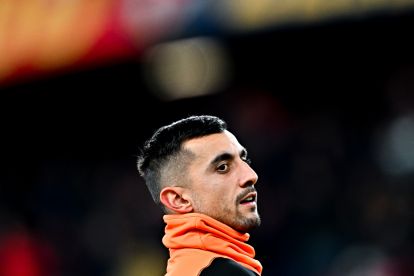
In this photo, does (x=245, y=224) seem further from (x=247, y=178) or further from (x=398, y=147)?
(x=398, y=147)

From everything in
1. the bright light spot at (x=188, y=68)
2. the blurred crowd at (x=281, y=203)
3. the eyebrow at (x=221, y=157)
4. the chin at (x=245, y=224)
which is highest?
the bright light spot at (x=188, y=68)

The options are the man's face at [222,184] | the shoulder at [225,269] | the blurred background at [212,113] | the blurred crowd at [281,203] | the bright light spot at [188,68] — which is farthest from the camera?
the bright light spot at [188,68]

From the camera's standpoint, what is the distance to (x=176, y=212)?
3117mm

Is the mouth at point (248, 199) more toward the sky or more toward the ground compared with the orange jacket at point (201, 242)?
more toward the sky

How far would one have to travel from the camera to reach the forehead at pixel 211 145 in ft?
10.3

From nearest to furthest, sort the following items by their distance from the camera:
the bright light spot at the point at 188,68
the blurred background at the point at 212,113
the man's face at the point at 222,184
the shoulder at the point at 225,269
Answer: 1. the shoulder at the point at 225,269
2. the man's face at the point at 222,184
3. the blurred background at the point at 212,113
4. the bright light spot at the point at 188,68

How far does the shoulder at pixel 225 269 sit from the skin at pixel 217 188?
24 cm

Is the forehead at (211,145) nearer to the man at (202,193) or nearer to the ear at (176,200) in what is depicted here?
the man at (202,193)

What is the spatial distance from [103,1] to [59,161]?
6.06 ft

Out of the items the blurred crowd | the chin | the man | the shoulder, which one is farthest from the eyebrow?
the blurred crowd

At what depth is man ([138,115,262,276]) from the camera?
298 cm

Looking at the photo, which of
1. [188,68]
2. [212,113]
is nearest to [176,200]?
[212,113]

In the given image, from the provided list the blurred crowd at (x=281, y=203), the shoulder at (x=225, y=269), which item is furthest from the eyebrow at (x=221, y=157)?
the blurred crowd at (x=281, y=203)

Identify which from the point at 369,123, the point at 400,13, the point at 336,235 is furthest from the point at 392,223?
the point at 400,13
